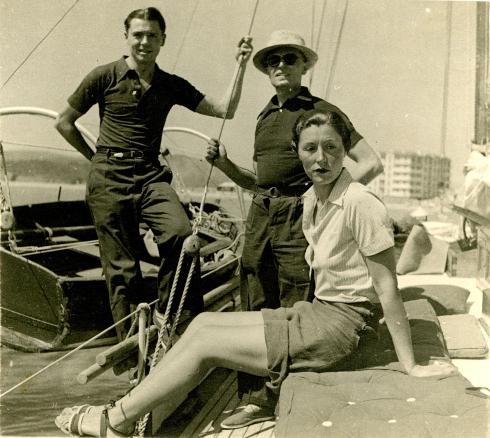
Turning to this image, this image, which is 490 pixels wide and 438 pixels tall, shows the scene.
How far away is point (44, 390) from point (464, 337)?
11.8ft

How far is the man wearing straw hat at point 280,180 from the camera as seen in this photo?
7.98 ft

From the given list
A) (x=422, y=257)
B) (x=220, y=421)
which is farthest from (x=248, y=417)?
(x=422, y=257)

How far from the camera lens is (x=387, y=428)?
1.66m

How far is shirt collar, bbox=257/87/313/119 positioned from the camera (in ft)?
8.36

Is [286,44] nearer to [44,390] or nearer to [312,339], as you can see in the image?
[312,339]

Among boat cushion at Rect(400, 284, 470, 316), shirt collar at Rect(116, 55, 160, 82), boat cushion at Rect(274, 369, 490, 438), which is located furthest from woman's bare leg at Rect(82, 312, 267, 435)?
boat cushion at Rect(400, 284, 470, 316)

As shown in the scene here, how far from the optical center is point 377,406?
1.76m

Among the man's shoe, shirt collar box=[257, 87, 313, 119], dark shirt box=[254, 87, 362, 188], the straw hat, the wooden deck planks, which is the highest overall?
the straw hat

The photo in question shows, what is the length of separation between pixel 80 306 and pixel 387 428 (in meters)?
2.76

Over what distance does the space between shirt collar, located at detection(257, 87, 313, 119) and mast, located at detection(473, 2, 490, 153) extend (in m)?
1.15

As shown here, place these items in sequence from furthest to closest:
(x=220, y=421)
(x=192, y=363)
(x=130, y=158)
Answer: (x=130, y=158), (x=220, y=421), (x=192, y=363)

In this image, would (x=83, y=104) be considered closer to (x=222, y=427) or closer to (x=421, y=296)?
(x=222, y=427)

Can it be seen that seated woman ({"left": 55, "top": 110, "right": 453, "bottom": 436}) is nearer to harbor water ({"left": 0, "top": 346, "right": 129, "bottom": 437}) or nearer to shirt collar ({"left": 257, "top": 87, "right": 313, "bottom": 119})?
shirt collar ({"left": 257, "top": 87, "right": 313, "bottom": 119})

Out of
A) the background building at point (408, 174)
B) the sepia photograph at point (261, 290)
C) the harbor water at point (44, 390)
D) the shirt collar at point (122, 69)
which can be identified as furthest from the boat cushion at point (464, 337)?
the background building at point (408, 174)
